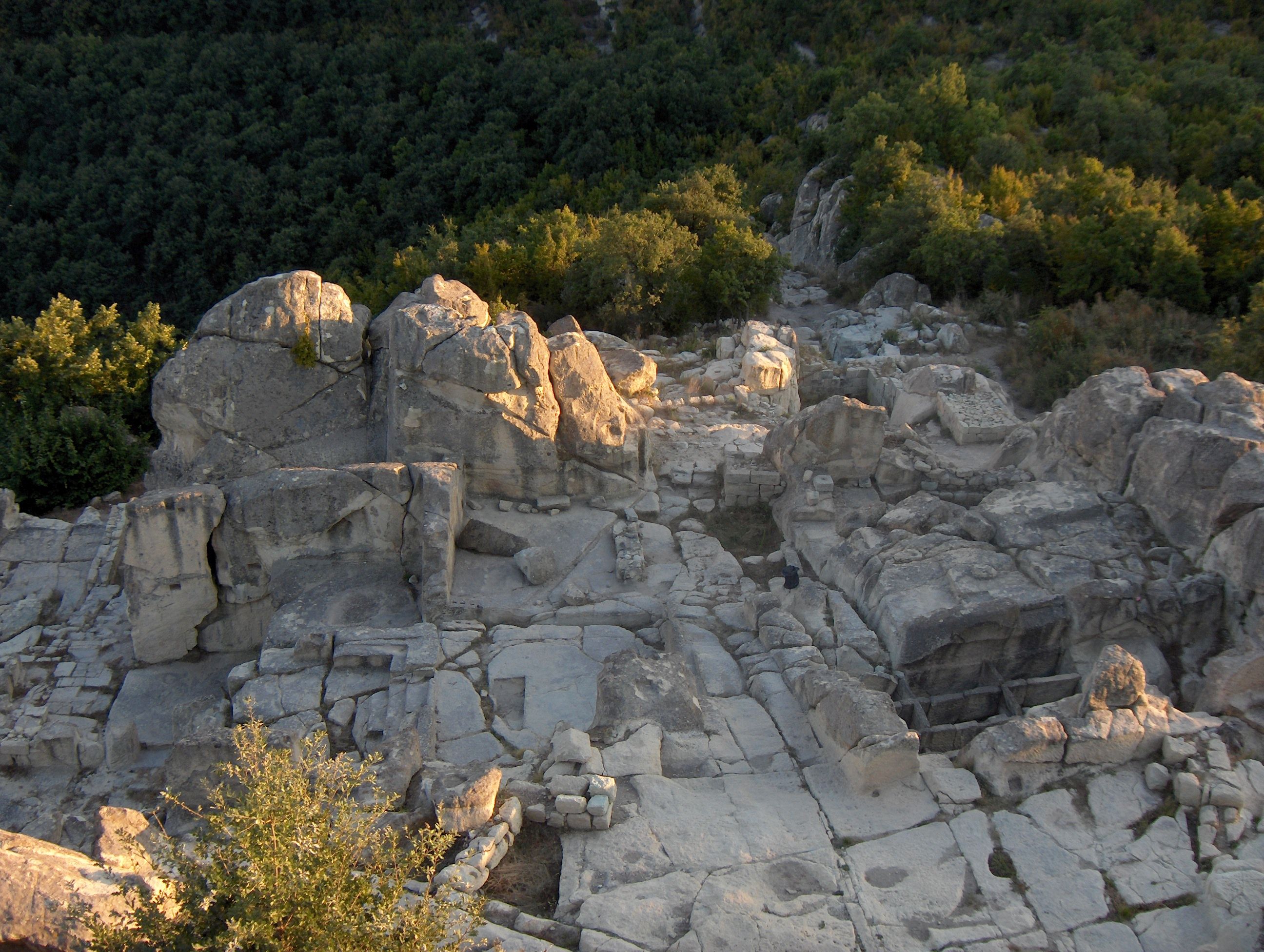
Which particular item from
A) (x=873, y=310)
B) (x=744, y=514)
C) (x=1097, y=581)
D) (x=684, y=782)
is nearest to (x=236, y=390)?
(x=744, y=514)

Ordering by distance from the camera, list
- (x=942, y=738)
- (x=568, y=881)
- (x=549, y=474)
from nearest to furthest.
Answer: (x=568, y=881) → (x=942, y=738) → (x=549, y=474)

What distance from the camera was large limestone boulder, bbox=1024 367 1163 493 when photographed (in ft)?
30.2

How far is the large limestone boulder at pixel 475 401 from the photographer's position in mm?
9664

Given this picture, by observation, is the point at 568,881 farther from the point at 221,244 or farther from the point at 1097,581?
the point at 221,244

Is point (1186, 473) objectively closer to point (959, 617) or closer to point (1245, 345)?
point (959, 617)

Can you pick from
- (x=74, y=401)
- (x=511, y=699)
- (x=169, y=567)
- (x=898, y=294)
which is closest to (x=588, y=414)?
(x=511, y=699)

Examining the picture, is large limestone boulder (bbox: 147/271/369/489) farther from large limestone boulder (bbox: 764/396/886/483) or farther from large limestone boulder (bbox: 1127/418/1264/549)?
large limestone boulder (bbox: 1127/418/1264/549)

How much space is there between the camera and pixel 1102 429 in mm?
9352

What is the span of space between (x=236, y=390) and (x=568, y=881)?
646 centimetres

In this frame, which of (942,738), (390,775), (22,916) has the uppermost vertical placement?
(22,916)

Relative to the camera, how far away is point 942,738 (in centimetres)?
712

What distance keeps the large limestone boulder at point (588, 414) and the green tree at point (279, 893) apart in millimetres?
5957

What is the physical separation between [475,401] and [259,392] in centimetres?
224

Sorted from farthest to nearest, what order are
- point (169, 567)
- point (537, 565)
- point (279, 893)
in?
point (537, 565), point (169, 567), point (279, 893)
